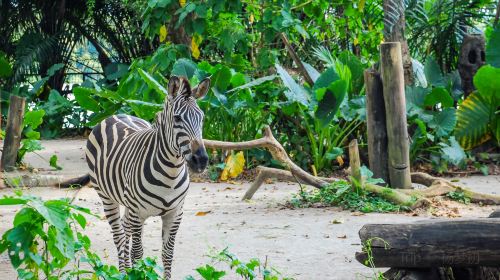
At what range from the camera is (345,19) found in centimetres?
1395

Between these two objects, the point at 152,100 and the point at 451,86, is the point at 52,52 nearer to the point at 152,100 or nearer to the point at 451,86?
the point at 152,100

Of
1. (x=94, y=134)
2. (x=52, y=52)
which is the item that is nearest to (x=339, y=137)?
(x=94, y=134)

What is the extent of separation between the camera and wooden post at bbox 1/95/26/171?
1198cm

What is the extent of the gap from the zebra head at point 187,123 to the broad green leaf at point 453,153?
716 centimetres

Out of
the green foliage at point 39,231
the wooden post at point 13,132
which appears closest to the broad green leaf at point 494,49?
the wooden post at point 13,132

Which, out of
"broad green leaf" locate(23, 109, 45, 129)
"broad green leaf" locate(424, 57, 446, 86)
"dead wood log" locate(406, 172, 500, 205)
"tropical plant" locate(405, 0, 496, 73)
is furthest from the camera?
"tropical plant" locate(405, 0, 496, 73)

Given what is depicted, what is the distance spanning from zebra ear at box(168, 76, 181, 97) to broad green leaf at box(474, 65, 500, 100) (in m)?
7.09

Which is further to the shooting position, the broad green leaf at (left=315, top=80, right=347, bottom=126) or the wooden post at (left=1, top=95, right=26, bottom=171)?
the wooden post at (left=1, top=95, right=26, bottom=171)

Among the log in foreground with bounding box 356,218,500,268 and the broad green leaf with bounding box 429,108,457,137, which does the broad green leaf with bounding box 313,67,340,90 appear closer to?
the broad green leaf with bounding box 429,108,457,137

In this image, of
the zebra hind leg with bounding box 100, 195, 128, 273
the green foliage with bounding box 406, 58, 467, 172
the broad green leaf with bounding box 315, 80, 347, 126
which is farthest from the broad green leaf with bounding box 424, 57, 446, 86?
the zebra hind leg with bounding box 100, 195, 128, 273

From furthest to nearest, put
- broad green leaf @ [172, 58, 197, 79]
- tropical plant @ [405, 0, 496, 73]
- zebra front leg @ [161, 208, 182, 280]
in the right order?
1. tropical plant @ [405, 0, 496, 73]
2. broad green leaf @ [172, 58, 197, 79]
3. zebra front leg @ [161, 208, 182, 280]

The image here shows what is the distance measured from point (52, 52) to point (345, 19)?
9767 millimetres

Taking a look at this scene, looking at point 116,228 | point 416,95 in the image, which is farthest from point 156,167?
point 416,95

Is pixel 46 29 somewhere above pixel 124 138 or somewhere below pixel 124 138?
above
